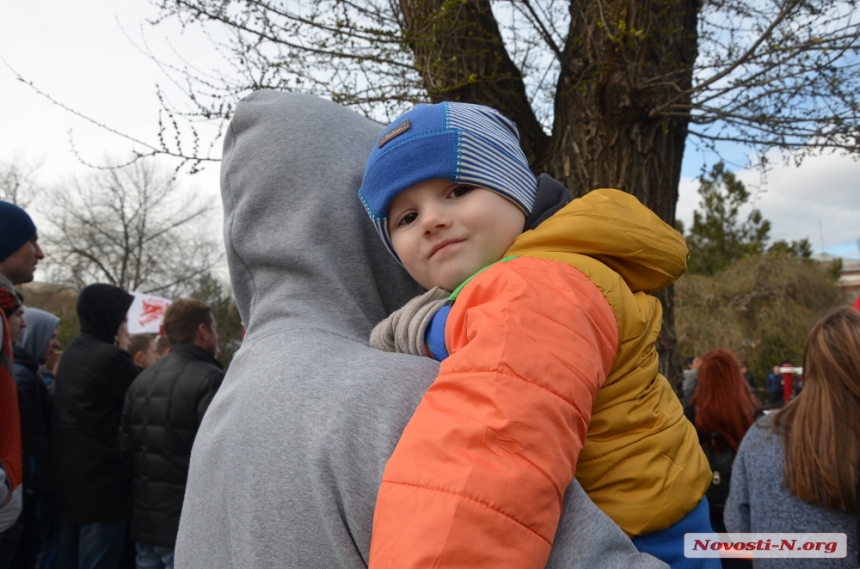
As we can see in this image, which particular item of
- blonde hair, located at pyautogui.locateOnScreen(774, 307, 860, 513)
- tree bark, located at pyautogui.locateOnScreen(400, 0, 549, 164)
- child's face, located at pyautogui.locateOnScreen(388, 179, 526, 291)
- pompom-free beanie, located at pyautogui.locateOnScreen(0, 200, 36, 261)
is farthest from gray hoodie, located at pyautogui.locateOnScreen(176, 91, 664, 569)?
pompom-free beanie, located at pyautogui.locateOnScreen(0, 200, 36, 261)

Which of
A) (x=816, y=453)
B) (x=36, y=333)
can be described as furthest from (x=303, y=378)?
(x=36, y=333)

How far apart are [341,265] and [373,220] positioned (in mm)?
131

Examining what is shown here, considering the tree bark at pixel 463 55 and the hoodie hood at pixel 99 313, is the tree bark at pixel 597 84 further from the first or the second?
the hoodie hood at pixel 99 313

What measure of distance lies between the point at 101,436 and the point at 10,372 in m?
1.33

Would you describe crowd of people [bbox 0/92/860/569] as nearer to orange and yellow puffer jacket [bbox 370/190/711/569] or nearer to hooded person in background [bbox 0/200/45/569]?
orange and yellow puffer jacket [bbox 370/190/711/569]

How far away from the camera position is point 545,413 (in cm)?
90

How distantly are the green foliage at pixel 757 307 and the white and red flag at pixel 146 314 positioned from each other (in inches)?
620

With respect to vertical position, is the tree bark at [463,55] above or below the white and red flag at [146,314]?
above

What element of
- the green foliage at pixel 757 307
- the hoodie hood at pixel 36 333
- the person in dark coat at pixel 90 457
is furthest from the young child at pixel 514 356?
the green foliage at pixel 757 307

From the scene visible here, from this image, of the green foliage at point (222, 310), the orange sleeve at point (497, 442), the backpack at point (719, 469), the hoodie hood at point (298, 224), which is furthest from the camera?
the green foliage at point (222, 310)

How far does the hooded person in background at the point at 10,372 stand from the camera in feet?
9.23

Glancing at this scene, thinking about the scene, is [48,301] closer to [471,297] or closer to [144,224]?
[144,224]

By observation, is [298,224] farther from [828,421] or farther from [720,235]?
[720,235]

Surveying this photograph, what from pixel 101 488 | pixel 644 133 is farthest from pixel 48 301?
pixel 644 133
